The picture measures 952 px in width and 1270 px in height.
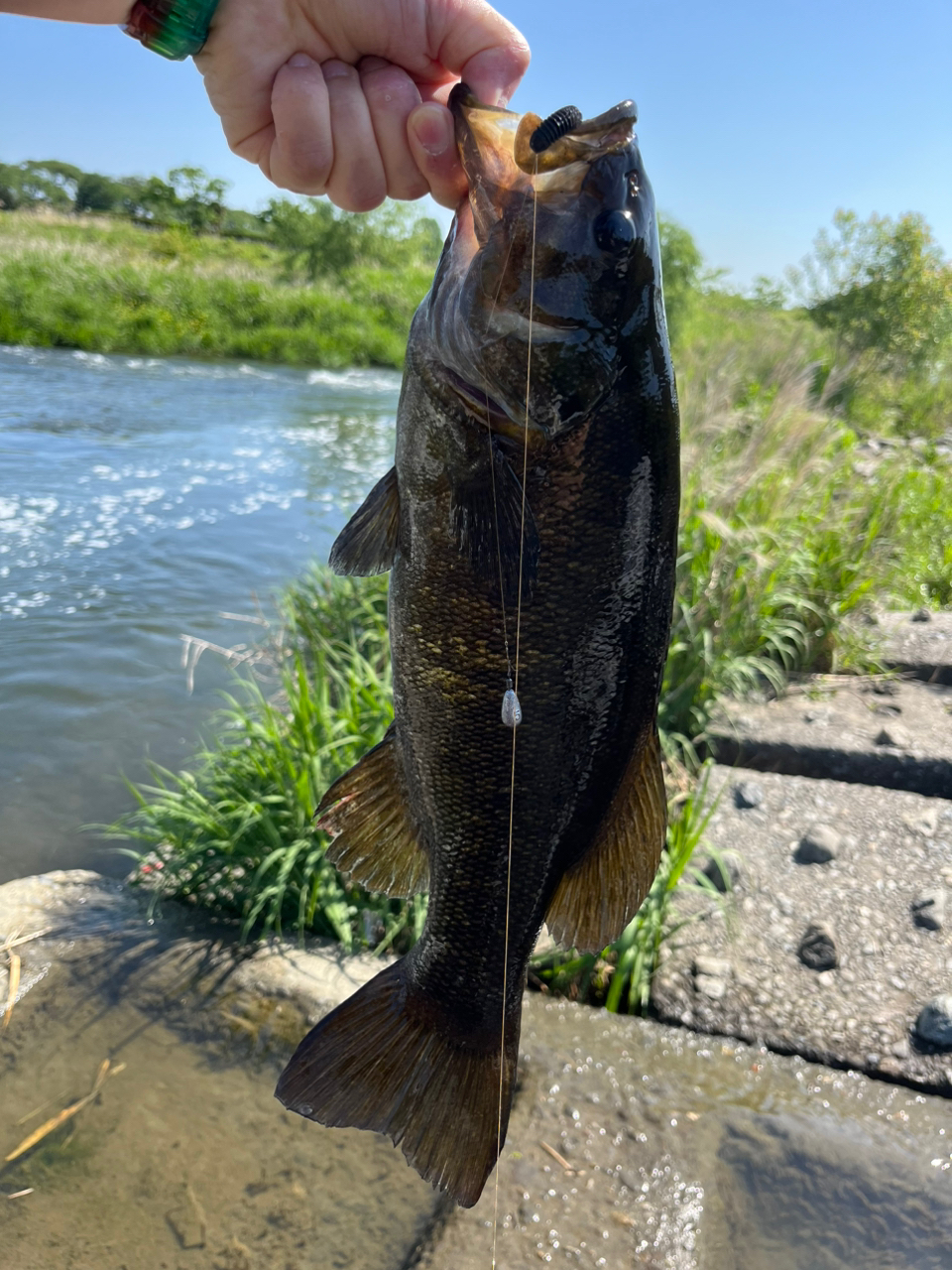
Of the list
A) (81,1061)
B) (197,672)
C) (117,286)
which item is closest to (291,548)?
(197,672)

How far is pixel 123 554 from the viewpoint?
9.27 m

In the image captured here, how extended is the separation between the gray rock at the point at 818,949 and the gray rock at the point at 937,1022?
0.35 metres

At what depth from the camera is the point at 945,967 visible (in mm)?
3256

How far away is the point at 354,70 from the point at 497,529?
1209 millimetres

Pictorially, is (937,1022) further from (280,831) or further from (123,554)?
(123,554)

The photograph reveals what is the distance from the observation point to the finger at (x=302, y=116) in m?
1.73

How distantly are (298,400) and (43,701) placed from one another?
16.1m

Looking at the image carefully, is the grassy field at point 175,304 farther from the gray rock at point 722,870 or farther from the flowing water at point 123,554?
the gray rock at point 722,870

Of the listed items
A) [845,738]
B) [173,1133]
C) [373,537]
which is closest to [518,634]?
[373,537]

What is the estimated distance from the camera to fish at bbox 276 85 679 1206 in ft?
4.63

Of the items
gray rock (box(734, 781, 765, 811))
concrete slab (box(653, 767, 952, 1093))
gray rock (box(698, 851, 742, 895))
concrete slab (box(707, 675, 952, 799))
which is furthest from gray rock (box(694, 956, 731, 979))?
concrete slab (box(707, 675, 952, 799))

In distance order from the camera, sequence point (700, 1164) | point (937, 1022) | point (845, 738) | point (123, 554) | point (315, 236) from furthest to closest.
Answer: point (315, 236) < point (123, 554) < point (845, 738) < point (937, 1022) < point (700, 1164)

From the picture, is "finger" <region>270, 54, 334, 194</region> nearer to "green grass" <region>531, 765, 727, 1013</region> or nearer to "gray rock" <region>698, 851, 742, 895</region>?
"green grass" <region>531, 765, 727, 1013</region>

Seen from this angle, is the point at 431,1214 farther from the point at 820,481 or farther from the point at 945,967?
the point at 820,481
